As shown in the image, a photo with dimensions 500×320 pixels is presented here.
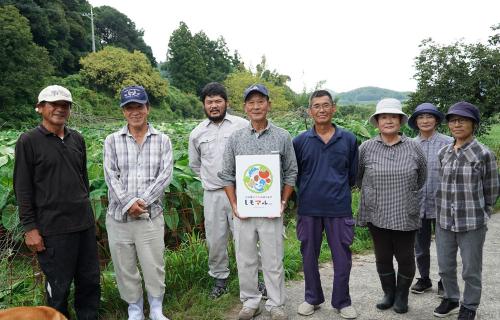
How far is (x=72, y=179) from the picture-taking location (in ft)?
9.41

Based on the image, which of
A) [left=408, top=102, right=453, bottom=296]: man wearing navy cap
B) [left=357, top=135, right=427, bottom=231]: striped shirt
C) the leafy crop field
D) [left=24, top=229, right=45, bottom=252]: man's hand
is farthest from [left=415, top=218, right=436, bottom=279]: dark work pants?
[left=24, top=229, right=45, bottom=252]: man's hand

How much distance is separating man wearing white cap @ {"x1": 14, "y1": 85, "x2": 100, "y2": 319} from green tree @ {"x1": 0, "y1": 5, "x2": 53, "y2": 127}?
74.9 feet

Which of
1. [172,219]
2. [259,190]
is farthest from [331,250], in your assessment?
[172,219]

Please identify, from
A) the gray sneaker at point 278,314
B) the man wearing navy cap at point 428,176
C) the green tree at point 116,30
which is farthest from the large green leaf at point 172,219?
the green tree at point 116,30

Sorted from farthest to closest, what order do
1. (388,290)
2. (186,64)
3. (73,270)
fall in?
1. (186,64)
2. (388,290)
3. (73,270)

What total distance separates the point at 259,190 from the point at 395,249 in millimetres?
1155

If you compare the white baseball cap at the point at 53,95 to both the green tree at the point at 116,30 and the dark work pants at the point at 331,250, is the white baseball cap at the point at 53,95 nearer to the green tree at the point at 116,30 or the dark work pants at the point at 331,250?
the dark work pants at the point at 331,250

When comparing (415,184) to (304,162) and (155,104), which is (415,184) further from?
(155,104)

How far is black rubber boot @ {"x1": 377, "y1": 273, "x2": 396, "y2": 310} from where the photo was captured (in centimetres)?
340

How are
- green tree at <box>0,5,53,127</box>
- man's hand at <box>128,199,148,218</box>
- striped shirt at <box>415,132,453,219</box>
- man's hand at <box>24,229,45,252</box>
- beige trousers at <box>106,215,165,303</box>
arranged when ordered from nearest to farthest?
man's hand at <box>24,229,45,252</box>
man's hand at <box>128,199,148,218</box>
beige trousers at <box>106,215,165,303</box>
striped shirt at <box>415,132,453,219</box>
green tree at <box>0,5,53,127</box>

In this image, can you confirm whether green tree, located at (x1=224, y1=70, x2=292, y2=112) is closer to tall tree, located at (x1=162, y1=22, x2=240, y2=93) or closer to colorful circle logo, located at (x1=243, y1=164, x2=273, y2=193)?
tall tree, located at (x1=162, y1=22, x2=240, y2=93)

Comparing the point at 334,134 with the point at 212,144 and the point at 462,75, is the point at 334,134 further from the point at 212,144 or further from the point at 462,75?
the point at 462,75

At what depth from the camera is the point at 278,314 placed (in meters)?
3.18

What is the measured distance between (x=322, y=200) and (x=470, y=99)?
771 centimetres
